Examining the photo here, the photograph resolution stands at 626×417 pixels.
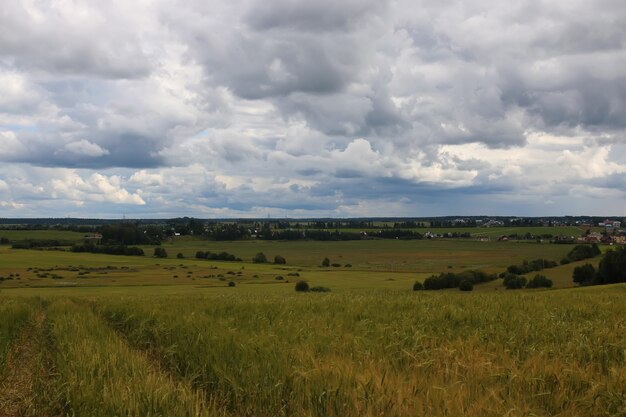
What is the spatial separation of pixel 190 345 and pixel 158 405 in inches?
143

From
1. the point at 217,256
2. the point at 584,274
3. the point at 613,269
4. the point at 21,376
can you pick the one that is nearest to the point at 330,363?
the point at 21,376

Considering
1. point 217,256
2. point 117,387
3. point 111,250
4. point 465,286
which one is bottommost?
point 217,256

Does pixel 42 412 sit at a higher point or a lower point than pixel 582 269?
higher

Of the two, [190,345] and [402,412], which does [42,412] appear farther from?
[402,412]

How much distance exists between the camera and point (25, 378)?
25.7 ft

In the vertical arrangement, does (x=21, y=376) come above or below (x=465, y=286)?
above

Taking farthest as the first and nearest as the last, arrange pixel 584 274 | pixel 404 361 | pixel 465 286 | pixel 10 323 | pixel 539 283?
1. pixel 584 274
2. pixel 465 286
3. pixel 539 283
4. pixel 10 323
5. pixel 404 361

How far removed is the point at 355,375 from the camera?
222 inches

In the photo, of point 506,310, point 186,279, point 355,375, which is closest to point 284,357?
point 355,375

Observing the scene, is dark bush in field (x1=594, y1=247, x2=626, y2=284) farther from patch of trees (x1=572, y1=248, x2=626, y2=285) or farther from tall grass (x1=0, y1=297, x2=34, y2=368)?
tall grass (x1=0, y1=297, x2=34, y2=368)

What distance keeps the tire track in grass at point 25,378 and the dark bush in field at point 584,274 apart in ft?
282

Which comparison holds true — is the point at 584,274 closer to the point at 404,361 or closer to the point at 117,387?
the point at 404,361

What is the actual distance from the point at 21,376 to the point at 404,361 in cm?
595

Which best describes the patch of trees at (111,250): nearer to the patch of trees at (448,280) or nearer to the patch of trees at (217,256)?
the patch of trees at (217,256)
